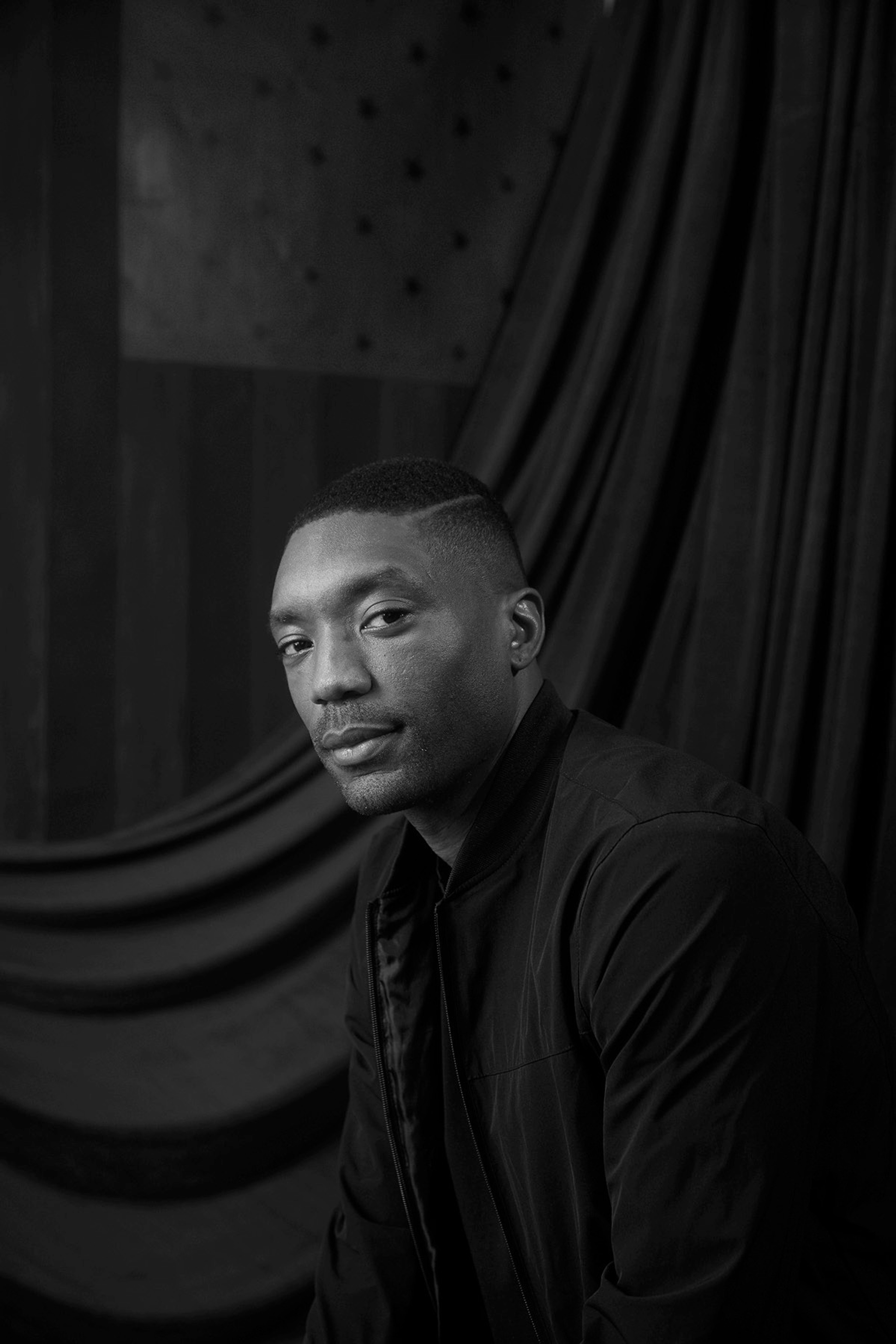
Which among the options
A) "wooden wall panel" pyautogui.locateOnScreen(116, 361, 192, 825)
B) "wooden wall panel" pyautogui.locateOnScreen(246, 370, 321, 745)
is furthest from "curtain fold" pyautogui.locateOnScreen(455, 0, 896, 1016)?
"wooden wall panel" pyautogui.locateOnScreen(116, 361, 192, 825)

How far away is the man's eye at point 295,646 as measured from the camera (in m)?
1.12

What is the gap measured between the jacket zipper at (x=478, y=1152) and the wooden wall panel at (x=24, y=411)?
1096 millimetres

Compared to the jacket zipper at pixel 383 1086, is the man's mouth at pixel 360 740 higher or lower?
higher

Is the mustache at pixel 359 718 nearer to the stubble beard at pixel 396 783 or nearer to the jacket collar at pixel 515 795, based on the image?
the stubble beard at pixel 396 783

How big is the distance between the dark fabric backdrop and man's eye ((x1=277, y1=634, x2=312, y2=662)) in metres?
0.78

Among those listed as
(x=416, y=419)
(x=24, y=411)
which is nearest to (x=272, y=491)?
(x=416, y=419)

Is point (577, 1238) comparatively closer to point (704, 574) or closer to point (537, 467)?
point (704, 574)

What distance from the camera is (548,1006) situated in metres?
1.00

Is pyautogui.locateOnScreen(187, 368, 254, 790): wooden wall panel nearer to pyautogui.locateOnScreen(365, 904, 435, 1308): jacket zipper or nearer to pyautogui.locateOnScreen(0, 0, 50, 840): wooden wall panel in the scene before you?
pyautogui.locateOnScreen(0, 0, 50, 840): wooden wall panel

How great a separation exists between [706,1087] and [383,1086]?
443 millimetres

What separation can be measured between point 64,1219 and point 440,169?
181 centimetres

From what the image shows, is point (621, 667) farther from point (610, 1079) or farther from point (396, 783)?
point (610, 1079)

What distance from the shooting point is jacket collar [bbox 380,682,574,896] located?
42.9 inches

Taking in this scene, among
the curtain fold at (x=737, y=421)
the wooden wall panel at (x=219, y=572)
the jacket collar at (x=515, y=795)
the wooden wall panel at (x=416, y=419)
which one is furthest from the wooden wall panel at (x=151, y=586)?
the jacket collar at (x=515, y=795)
